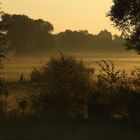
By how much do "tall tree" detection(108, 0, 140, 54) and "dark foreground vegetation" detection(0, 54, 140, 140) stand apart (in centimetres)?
199

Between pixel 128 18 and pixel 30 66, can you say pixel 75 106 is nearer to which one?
pixel 128 18

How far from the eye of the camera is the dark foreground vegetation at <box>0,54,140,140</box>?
2681cm

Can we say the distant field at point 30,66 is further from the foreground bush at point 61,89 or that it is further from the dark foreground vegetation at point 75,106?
the dark foreground vegetation at point 75,106

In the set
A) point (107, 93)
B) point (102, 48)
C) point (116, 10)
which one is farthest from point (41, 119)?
point (102, 48)

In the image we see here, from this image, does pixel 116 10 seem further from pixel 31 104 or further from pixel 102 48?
pixel 102 48

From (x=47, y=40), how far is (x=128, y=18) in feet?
426

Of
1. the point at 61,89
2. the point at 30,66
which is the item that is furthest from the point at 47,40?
the point at 61,89

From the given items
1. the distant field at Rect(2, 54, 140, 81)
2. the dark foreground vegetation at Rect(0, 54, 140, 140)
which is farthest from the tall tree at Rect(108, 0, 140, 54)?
the distant field at Rect(2, 54, 140, 81)

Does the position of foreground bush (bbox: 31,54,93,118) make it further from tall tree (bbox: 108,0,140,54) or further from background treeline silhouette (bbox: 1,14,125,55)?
background treeline silhouette (bbox: 1,14,125,55)

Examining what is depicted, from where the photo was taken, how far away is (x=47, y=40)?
527 ft

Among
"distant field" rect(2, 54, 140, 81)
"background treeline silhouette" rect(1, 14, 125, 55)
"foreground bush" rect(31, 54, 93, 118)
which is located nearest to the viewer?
"foreground bush" rect(31, 54, 93, 118)

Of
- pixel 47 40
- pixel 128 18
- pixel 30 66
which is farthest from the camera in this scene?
pixel 47 40

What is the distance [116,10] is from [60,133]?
844 centimetres

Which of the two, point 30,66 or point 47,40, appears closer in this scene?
point 30,66
